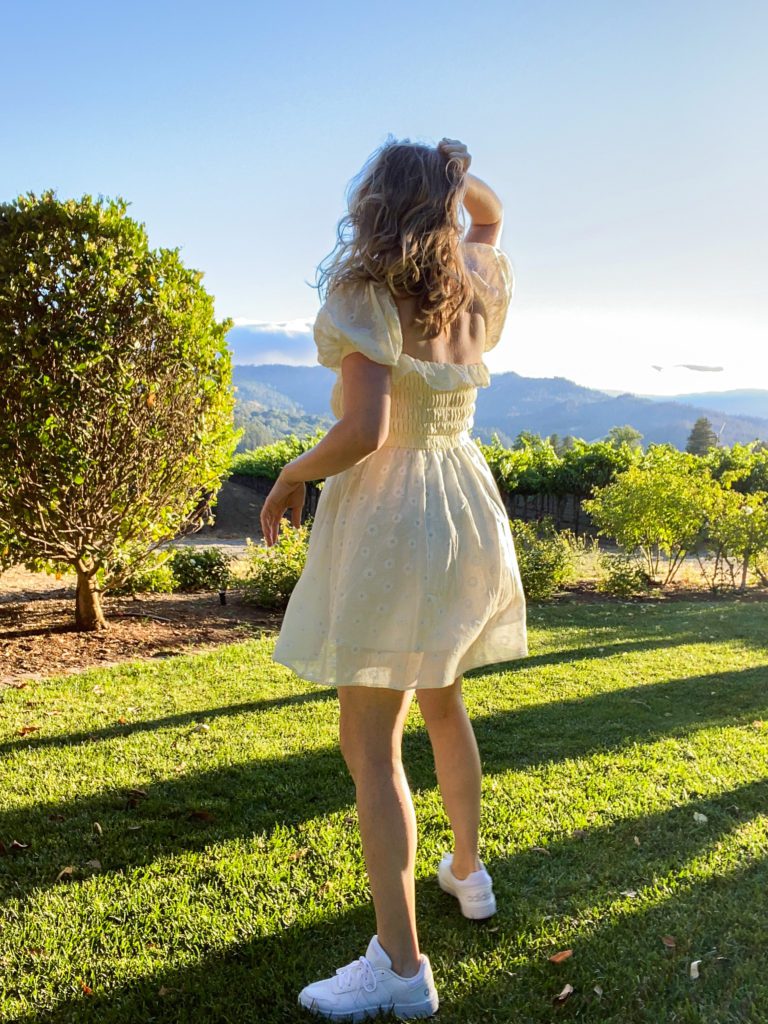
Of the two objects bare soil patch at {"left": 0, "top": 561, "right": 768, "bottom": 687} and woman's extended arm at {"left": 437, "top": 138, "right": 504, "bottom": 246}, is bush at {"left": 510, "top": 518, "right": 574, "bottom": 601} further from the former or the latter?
woman's extended arm at {"left": 437, "top": 138, "right": 504, "bottom": 246}

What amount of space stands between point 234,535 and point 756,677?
15408 millimetres

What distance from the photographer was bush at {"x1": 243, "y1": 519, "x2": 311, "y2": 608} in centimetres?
711

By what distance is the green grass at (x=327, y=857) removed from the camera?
6.26 ft

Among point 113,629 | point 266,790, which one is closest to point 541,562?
point 113,629

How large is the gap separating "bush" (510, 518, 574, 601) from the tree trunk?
4.31m

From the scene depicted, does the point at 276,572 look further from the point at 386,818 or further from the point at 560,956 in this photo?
the point at 386,818

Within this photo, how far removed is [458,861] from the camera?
7.23 ft

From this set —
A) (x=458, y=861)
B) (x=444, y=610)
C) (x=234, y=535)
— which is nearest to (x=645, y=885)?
(x=458, y=861)

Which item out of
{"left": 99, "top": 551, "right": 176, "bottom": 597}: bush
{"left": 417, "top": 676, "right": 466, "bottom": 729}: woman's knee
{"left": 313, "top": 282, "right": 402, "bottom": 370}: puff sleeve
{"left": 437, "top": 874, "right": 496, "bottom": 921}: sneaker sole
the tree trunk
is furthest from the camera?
{"left": 99, "top": 551, "right": 176, "bottom": 597}: bush

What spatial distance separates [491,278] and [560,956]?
183 cm

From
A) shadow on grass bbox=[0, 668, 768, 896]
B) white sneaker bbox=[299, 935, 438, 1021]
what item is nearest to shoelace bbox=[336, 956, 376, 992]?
white sneaker bbox=[299, 935, 438, 1021]

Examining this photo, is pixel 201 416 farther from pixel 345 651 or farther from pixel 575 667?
pixel 345 651

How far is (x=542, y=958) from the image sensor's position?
2.01 m

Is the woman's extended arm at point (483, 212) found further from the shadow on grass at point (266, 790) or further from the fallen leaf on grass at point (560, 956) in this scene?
the shadow on grass at point (266, 790)
